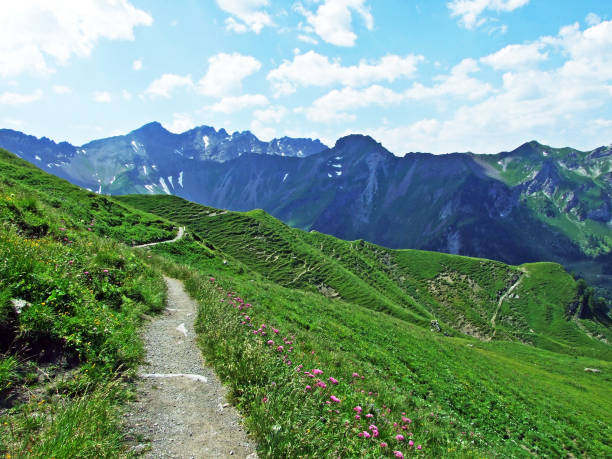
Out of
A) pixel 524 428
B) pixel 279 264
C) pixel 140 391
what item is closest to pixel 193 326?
pixel 140 391

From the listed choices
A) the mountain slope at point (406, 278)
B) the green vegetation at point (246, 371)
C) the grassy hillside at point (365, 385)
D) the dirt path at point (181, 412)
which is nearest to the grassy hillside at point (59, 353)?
the green vegetation at point (246, 371)

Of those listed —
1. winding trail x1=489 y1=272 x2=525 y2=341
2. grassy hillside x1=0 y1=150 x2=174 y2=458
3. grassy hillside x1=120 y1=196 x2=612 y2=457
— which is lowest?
winding trail x1=489 y1=272 x2=525 y2=341

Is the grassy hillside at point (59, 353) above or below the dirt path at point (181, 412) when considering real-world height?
above

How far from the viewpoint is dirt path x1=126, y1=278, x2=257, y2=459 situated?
5.70 m

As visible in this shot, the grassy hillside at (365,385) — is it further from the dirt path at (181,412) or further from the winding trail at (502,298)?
the winding trail at (502,298)

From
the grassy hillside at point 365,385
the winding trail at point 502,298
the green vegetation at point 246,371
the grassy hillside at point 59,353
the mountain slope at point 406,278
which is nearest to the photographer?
the grassy hillside at point 59,353

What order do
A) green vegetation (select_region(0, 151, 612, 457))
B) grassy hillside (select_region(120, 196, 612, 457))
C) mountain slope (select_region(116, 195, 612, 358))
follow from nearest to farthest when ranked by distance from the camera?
green vegetation (select_region(0, 151, 612, 457)) → grassy hillside (select_region(120, 196, 612, 457)) → mountain slope (select_region(116, 195, 612, 358))

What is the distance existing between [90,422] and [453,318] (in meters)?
147

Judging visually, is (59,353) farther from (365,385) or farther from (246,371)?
(365,385)

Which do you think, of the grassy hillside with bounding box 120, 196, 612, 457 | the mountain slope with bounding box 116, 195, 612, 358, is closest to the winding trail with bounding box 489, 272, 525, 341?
the mountain slope with bounding box 116, 195, 612, 358

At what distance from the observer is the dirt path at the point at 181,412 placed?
5.70 metres

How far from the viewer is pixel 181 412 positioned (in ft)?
22.2

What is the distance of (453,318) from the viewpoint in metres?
131

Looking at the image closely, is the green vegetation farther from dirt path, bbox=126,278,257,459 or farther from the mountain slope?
the mountain slope
